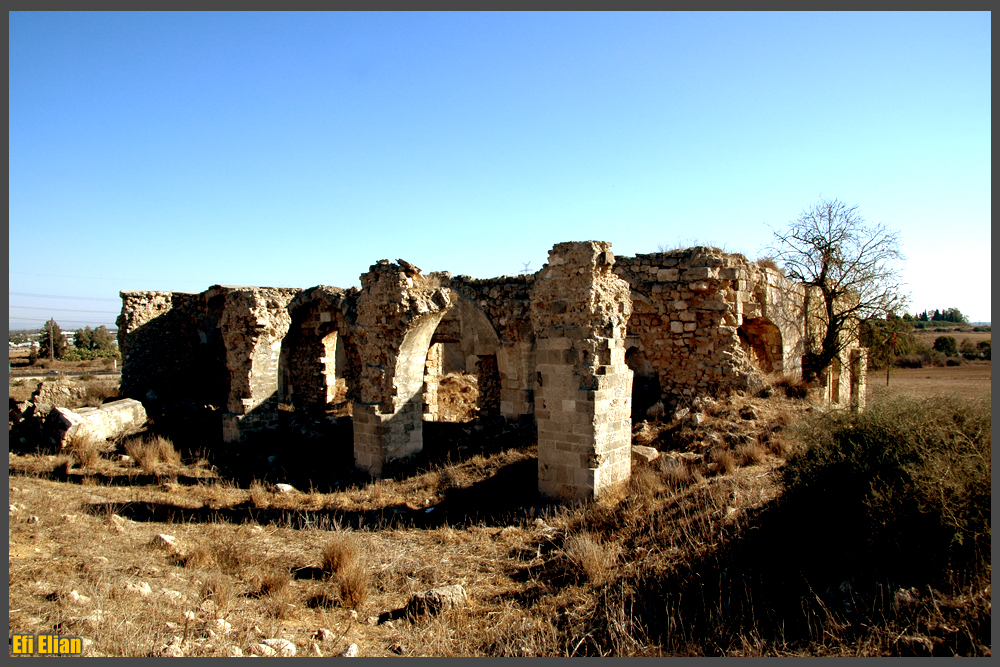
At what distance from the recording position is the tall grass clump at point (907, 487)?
420 cm

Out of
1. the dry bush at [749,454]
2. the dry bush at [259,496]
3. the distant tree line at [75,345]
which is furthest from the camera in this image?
the distant tree line at [75,345]

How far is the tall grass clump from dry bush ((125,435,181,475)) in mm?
10868

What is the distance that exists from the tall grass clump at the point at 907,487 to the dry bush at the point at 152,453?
1087 centimetres

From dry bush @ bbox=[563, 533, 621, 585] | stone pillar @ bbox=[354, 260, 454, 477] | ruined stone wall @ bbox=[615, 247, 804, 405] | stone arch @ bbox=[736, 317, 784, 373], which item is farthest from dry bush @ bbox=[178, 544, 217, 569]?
stone arch @ bbox=[736, 317, 784, 373]

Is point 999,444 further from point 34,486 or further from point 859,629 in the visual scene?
point 34,486

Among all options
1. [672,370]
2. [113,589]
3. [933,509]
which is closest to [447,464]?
[672,370]

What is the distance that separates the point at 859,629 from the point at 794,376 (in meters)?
8.79

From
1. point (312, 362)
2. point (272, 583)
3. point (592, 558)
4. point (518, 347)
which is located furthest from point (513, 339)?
point (272, 583)

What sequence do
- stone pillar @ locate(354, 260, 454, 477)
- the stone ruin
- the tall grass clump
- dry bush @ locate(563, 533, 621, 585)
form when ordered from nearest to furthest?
the tall grass clump, dry bush @ locate(563, 533, 621, 585), the stone ruin, stone pillar @ locate(354, 260, 454, 477)

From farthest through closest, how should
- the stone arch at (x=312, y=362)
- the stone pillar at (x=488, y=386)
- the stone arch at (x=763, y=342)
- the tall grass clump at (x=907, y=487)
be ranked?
the stone arch at (x=312, y=362) < the stone pillar at (x=488, y=386) < the stone arch at (x=763, y=342) < the tall grass clump at (x=907, y=487)

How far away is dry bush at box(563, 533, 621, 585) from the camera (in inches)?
216

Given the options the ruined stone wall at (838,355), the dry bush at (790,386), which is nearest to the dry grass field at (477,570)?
the dry bush at (790,386)

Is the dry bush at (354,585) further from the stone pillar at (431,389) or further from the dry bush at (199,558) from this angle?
the stone pillar at (431,389)

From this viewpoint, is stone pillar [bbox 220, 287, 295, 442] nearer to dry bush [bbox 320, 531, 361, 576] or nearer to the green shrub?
dry bush [bbox 320, 531, 361, 576]
